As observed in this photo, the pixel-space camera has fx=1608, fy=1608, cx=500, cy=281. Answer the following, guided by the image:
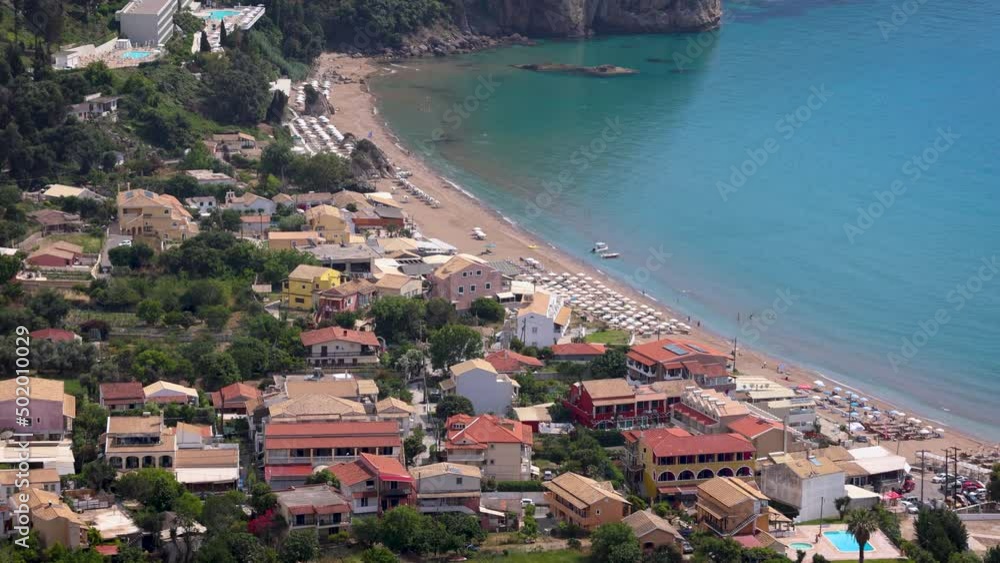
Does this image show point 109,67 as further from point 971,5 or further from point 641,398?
point 971,5

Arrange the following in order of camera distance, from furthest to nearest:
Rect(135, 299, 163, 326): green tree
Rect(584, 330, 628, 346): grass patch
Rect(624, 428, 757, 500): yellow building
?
1. Rect(584, 330, 628, 346): grass patch
2. Rect(135, 299, 163, 326): green tree
3. Rect(624, 428, 757, 500): yellow building

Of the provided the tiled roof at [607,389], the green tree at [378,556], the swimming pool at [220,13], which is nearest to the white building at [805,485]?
the tiled roof at [607,389]

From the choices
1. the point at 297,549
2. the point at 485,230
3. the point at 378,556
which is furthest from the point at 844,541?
the point at 485,230

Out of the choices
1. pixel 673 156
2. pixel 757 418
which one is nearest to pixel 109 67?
pixel 673 156

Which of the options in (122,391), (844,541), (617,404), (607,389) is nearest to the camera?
(844,541)

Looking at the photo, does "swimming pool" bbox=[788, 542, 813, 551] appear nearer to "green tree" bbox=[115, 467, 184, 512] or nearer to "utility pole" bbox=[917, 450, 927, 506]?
"utility pole" bbox=[917, 450, 927, 506]

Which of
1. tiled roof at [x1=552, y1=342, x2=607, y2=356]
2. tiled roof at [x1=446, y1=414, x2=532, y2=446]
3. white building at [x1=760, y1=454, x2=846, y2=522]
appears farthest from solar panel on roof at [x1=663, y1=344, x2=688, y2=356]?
tiled roof at [x1=446, y1=414, x2=532, y2=446]

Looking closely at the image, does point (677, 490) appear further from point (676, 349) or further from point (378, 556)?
point (378, 556)
